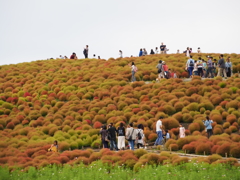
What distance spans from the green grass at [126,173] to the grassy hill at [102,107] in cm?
251

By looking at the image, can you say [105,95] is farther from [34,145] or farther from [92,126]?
[34,145]

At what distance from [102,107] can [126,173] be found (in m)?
17.9

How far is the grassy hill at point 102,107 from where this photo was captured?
28.9 m

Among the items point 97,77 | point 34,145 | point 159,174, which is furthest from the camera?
point 97,77

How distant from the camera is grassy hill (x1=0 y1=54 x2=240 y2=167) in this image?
28.9 metres

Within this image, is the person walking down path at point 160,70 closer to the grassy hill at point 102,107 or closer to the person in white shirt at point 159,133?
the grassy hill at point 102,107

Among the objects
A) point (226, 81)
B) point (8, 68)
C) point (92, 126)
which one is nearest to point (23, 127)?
point (92, 126)

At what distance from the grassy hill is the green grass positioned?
2.51m

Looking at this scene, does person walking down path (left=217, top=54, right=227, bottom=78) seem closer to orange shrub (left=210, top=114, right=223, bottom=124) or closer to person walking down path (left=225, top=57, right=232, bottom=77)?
person walking down path (left=225, top=57, right=232, bottom=77)

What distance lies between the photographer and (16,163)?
A: 26656 mm

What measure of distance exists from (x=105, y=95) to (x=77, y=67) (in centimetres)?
Result: 1298

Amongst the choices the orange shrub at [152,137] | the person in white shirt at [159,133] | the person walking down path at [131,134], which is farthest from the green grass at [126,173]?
the orange shrub at [152,137]

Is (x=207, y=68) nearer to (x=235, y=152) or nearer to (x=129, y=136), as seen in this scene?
(x=129, y=136)

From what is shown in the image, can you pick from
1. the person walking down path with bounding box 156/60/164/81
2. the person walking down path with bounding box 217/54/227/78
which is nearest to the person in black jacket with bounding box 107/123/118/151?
the person walking down path with bounding box 156/60/164/81
